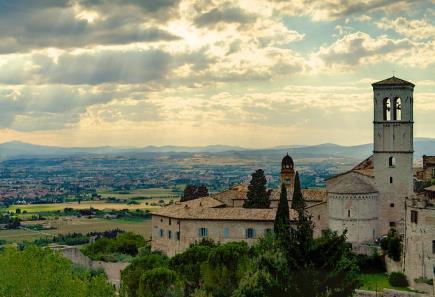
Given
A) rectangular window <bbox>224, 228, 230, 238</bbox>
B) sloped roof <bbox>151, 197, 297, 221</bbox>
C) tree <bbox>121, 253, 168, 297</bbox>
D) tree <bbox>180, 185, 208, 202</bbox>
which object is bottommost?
tree <bbox>121, 253, 168, 297</bbox>

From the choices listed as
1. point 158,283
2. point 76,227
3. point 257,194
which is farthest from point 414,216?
point 76,227

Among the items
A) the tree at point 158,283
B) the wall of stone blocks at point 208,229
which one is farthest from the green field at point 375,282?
the wall of stone blocks at point 208,229

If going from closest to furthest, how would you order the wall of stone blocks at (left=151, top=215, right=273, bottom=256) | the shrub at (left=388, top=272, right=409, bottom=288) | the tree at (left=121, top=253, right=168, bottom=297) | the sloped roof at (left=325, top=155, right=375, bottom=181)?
the tree at (left=121, top=253, right=168, bottom=297) → the shrub at (left=388, top=272, right=409, bottom=288) → the sloped roof at (left=325, top=155, right=375, bottom=181) → the wall of stone blocks at (left=151, top=215, right=273, bottom=256)

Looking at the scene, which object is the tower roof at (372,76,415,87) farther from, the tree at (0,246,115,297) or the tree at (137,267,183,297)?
the tree at (0,246,115,297)

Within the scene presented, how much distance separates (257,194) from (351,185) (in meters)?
13.7

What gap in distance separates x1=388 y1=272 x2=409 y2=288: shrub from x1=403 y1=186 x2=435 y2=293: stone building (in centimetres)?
35

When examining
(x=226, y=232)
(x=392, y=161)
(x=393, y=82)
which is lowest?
(x=226, y=232)

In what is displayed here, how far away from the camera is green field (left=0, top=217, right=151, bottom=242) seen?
377ft

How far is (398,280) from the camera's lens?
1772 inches

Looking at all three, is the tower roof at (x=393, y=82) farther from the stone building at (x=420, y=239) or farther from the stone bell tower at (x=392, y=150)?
the stone building at (x=420, y=239)

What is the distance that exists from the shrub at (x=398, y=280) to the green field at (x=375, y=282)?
329 mm

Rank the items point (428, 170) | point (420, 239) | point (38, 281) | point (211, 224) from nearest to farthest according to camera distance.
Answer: point (38, 281) → point (420, 239) → point (211, 224) → point (428, 170)

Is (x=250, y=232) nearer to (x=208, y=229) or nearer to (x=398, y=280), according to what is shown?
(x=208, y=229)

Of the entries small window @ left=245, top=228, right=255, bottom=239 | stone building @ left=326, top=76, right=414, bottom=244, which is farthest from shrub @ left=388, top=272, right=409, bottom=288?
small window @ left=245, top=228, right=255, bottom=239
